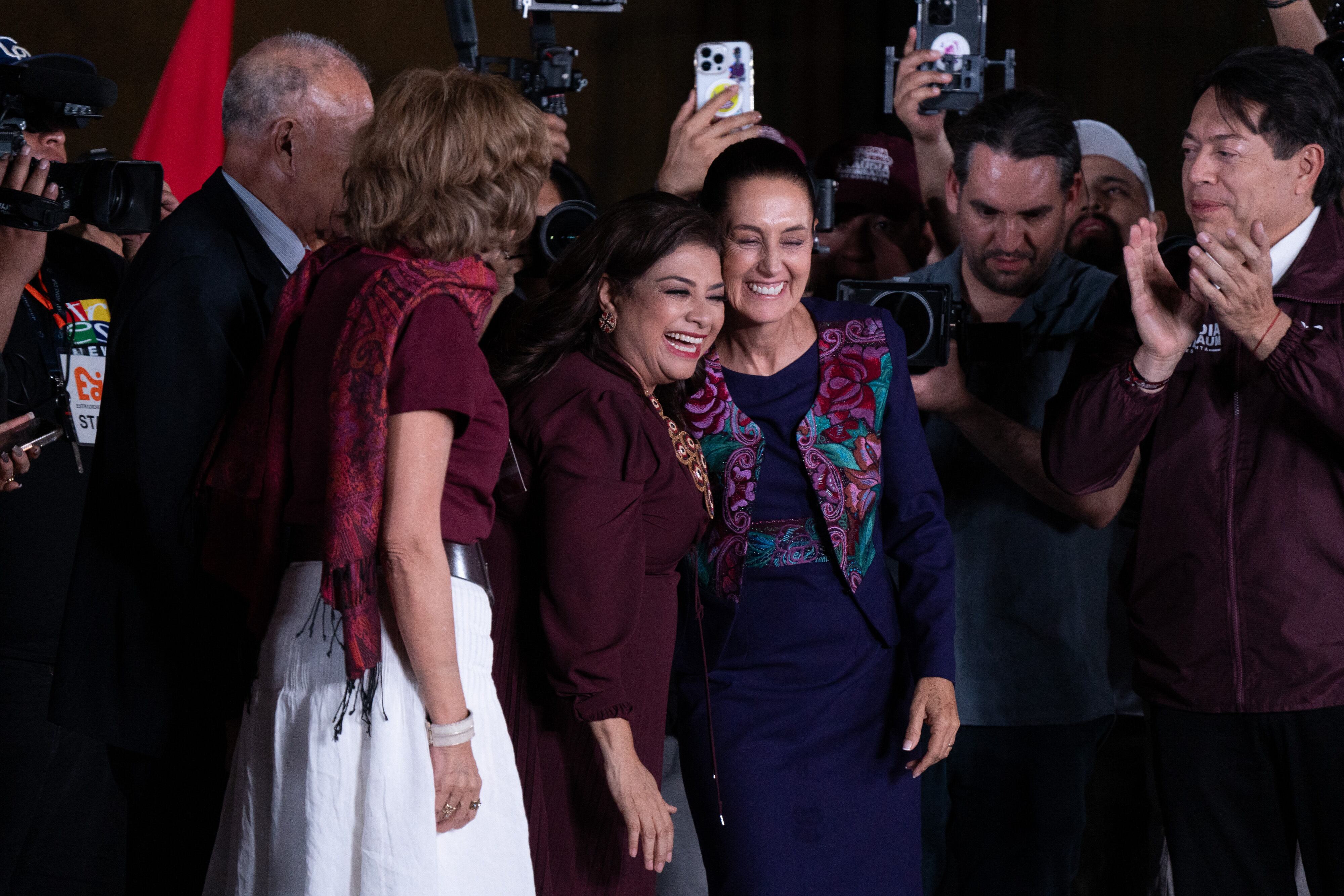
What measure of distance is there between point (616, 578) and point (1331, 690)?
0.96m

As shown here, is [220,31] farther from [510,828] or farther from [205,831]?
[510,828]

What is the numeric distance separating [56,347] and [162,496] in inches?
32.6

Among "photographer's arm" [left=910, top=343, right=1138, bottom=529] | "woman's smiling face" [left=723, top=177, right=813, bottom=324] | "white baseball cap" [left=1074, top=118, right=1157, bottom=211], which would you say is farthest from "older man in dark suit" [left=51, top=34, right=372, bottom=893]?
"white baseball cap" [left=1074, top=118, right=1157, bottom=211]

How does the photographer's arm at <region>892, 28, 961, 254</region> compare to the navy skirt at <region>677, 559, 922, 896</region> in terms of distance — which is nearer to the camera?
the navy skirt at <region>677, 559, 922, 896</region>

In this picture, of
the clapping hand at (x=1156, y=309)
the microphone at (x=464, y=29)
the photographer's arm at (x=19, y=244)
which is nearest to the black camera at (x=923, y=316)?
the clapping hand at (x=1156, y=309)

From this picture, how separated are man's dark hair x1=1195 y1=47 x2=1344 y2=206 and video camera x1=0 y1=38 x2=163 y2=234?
5.11ft

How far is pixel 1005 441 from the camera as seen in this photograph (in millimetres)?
2178

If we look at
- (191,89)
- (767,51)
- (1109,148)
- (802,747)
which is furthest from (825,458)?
(191,89)

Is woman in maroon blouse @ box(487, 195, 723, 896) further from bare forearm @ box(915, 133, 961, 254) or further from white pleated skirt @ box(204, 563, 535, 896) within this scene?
bare forearm @ box(915, 133, 961, 254)

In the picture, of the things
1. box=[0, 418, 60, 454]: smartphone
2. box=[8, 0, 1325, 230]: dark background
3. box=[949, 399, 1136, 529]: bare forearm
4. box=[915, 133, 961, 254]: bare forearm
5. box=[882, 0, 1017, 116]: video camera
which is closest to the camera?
box=[0, 418, 60, 454]: smartphone

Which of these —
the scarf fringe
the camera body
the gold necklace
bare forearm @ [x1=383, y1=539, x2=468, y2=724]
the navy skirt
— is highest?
the camera body

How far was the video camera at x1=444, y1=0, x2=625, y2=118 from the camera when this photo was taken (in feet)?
7.72

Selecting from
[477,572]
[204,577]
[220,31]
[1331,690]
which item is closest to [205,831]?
[204,577]

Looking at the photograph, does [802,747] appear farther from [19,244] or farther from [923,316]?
[19,244]
